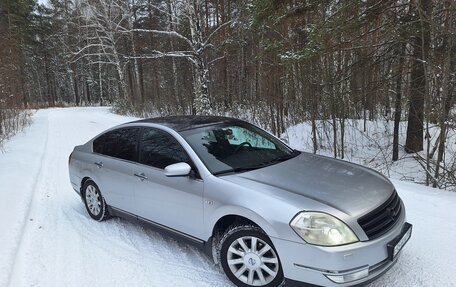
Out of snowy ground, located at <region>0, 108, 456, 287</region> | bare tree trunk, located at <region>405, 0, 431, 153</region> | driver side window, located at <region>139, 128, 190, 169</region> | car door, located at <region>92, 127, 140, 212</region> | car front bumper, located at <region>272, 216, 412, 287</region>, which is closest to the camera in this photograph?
car front bumper, located at <region>272, 216, 412, 287</region>

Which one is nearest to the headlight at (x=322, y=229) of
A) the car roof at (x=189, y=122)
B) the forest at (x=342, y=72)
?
the car roof at (x=189, y=122)

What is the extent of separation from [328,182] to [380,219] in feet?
1.79

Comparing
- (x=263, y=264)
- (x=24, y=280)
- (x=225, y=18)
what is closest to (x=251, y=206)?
(x=263, y=264)

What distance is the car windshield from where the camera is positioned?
3.77 m

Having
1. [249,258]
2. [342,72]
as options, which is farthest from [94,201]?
[342,72]

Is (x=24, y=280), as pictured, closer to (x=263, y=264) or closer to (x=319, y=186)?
(x=263, y=264)

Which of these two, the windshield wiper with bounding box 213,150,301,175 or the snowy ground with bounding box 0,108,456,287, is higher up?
the windshield wiper with bounding box 213,150,301,175

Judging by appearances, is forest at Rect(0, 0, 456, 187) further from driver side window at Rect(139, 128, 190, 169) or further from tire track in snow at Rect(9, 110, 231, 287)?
tire track in snow at Rect(9, 110, 231, 287)

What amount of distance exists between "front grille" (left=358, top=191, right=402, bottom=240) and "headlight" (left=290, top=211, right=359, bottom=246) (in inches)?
6.9

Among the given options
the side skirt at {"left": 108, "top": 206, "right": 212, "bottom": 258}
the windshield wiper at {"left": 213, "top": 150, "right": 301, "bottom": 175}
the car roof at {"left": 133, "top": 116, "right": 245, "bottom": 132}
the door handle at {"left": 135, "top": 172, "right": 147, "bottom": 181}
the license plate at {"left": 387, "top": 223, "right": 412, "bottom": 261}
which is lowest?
the side skirt at {"left": 108, "top": 206, "right": 212, "bottom": 258}

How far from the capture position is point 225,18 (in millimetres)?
19969

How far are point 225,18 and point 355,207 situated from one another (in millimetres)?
18580

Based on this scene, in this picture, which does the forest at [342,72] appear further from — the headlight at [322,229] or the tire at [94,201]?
the tire at [94,201]

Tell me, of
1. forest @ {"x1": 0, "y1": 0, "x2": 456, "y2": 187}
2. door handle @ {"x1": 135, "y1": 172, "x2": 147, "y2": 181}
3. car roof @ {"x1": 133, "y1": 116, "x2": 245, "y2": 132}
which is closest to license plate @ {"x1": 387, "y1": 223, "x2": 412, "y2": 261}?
car roof @ {"x1": 133, "y1": 116, "x2": 245, "y2": 132}
